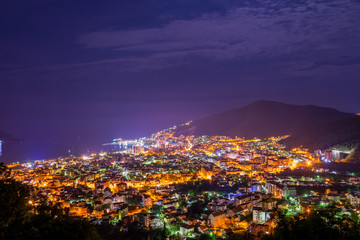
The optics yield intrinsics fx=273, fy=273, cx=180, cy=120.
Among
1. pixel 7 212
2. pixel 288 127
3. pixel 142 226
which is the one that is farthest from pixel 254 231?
pixel 288 127

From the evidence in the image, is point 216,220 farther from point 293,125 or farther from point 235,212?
point 293,125

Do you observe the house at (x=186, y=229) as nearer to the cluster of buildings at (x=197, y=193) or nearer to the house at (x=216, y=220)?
the cluster of buildings at (x=197, y=193)

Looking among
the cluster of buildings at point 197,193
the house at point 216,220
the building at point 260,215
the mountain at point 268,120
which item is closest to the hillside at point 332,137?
the cluster of buildings at point 197,193

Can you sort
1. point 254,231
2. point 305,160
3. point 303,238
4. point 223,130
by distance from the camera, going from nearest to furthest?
point 303,238
point 254,231
point 305,160
point 223,130

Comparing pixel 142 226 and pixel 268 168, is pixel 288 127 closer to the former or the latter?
pixel 268 168

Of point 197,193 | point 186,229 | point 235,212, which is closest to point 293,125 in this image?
point 197,193
